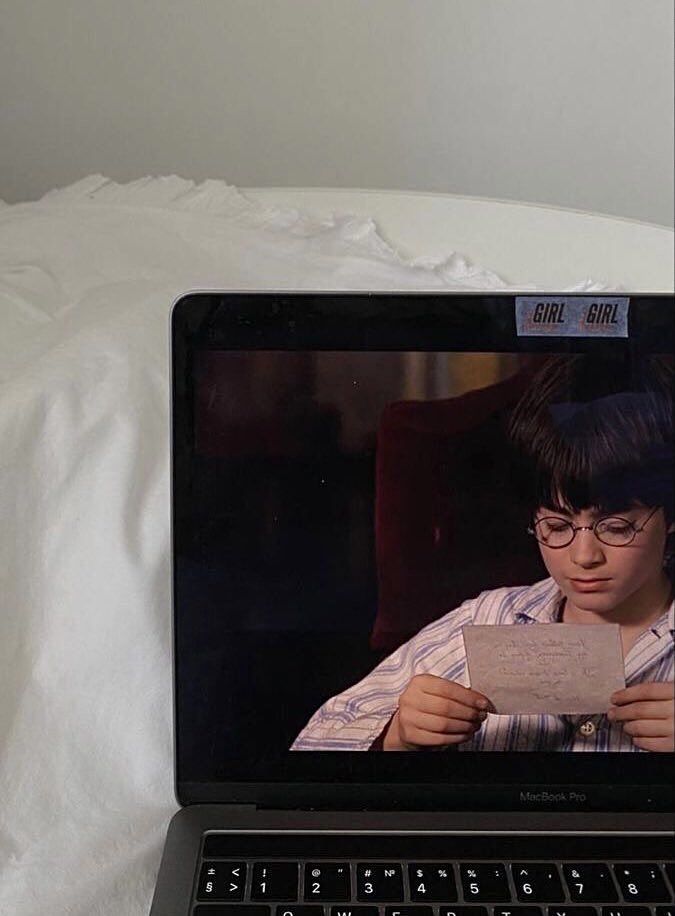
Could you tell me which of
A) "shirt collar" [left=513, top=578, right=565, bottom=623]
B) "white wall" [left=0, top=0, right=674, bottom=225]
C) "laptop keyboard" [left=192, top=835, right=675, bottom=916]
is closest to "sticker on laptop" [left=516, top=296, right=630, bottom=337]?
"shirt collar" [left=513, top=578, right=565, bottom=623]

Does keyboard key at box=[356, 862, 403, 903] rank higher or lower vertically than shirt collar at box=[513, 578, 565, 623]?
lower

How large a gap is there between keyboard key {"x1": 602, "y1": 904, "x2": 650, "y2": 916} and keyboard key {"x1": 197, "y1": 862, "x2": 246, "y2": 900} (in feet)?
0.54

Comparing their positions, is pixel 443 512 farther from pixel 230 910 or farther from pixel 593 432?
pixel 230 910

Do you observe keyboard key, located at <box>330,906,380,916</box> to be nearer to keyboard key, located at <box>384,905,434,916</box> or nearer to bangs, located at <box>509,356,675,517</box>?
keyboard key, located at <box>384,905,434,916</box>

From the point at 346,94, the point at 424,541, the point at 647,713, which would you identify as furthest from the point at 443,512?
the point at 346,94

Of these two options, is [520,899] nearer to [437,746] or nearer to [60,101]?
[437,746]

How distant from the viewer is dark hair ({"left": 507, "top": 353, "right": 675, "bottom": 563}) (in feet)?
1.66

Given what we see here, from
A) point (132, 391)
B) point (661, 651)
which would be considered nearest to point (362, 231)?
point (132, 391)

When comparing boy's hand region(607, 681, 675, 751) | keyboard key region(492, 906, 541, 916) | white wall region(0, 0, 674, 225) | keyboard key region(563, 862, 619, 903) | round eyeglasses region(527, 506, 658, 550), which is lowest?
keyboard key region(492, 906, 541, 916)

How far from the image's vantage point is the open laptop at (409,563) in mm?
501

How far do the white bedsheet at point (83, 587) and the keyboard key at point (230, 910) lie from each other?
5 centimetres

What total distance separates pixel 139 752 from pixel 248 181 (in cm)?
54

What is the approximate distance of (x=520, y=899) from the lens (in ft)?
1.47

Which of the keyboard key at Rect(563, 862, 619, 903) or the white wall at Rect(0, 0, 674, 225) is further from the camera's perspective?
the white wall at Rect(0, 0, 674, 225)
